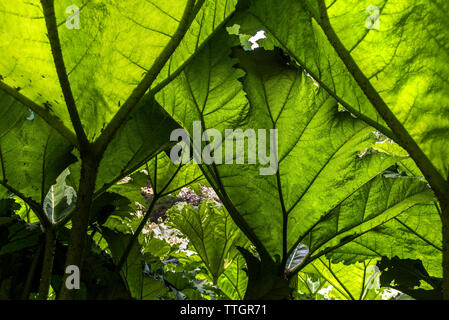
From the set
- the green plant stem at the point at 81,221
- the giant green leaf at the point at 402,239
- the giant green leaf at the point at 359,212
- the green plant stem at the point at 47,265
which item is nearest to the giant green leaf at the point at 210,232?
the giant green leaf at the point at 402,239

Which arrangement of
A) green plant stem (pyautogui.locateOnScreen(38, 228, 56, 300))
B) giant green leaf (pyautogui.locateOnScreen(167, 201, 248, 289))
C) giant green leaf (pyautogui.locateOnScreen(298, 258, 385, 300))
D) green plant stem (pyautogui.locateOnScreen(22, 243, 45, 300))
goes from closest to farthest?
green plant stem (pyautogui.locateOnScreen(38, 228, 56, 300))
green plant stem (pyautogui.locateOnScreen(22, 243, 45, 300))
giant green leaf (pyautogui.locateOnScreen(298, 258, 385, 300))
giant green leaf (pyautogui.locateOnScreen(167, 201, 248, 289))

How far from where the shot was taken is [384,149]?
1.21 metres

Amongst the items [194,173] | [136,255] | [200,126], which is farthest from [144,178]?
[200,126]

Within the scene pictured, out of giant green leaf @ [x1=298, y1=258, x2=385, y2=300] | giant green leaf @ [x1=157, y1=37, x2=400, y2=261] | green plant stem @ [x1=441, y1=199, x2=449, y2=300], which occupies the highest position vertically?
giant green leaf @ [x1=157, y1=37, x2=400, y2=261]

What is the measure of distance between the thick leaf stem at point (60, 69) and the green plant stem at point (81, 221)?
0.18 ft

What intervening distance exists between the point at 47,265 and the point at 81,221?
190 mm

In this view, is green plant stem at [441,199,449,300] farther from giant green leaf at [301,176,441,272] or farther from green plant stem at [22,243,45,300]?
green plant stem at [22,243,45,300]

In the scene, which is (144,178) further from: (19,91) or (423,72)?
(423,72)

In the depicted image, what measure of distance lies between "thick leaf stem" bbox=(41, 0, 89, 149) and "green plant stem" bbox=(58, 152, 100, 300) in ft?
0.18

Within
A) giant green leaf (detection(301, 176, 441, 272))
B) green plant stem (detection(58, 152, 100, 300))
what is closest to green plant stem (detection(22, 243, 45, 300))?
green plant stem (detection(58, 152, 100, 300))

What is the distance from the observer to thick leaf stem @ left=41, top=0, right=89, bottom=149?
2.37 ft

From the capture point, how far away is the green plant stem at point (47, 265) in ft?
2.80

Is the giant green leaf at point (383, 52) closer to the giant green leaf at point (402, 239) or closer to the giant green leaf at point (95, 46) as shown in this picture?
the giant green leaf at point (95, 46)

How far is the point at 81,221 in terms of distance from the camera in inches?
30.3
